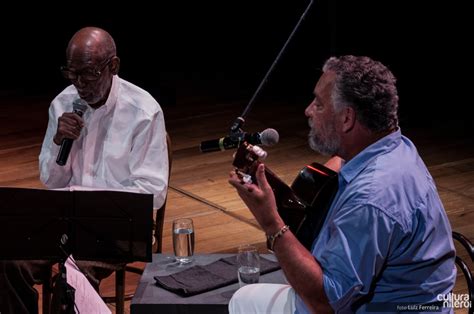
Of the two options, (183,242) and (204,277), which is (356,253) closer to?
(204,277)

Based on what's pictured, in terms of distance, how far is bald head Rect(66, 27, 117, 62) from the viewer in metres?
4.27

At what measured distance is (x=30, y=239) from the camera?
3773 mm

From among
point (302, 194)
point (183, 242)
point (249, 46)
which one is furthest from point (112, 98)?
point (249, 46)

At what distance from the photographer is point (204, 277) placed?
3.75 meters

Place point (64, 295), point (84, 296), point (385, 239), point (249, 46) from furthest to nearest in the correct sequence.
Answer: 1. point (249, 46)
2. point (84, 296)
3. point (64, 295)
4. point (385, 239)

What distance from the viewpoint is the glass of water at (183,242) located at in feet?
12.9

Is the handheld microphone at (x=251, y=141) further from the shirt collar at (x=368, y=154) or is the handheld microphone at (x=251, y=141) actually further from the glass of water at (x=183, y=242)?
the glass of water at (x=183, y=242)

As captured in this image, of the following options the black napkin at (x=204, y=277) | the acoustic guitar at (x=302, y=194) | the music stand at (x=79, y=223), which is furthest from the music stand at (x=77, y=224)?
the acoustic guitar at (x=302, y=194)

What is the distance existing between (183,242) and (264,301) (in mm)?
651

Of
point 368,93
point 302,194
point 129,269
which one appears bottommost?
point 129,269

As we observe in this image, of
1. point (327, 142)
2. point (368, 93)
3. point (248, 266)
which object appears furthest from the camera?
point (248, 266)

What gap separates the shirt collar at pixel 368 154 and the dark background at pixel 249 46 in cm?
502

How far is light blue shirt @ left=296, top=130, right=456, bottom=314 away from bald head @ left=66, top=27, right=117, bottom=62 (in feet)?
Result: 5.46

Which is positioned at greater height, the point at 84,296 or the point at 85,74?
the point at 85,74
